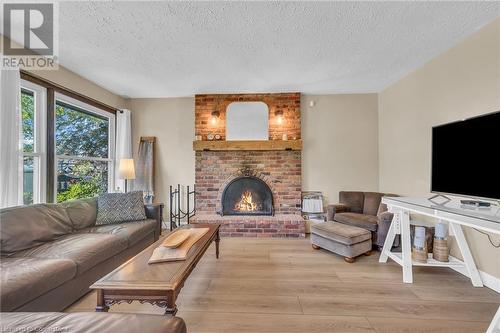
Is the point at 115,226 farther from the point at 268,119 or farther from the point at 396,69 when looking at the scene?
the point at 396,69

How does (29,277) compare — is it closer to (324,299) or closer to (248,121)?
(324,299)

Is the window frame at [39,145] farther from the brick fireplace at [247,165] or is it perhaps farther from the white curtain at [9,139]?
the brick fireplace at [247,165]

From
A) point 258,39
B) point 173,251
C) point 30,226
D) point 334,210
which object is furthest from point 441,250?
point 30,226

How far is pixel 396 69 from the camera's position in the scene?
9.80 ft

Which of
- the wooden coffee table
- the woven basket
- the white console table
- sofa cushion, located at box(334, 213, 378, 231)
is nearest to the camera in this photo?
the wooden coffee table

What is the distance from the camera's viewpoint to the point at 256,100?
12.9ft

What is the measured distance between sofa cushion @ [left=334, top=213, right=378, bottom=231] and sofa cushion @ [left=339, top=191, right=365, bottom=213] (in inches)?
12.9

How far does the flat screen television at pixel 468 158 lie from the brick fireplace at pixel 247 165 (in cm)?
201

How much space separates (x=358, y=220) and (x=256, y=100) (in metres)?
2.58

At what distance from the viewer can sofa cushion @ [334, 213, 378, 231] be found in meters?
2.92

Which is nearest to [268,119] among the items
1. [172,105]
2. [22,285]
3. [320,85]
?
[320,85]

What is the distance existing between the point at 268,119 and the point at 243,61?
1.34m

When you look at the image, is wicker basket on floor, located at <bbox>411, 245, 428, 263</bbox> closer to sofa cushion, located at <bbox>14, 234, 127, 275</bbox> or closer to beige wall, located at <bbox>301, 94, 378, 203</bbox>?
beige wall, located at <bbox>301, 94, 378, 203</bbox>

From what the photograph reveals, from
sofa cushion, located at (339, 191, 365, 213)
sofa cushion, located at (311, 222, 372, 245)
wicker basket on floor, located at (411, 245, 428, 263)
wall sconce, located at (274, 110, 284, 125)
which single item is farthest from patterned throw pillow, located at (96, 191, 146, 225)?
wicker basket on floor, located at (411, 245, 428, 263)
